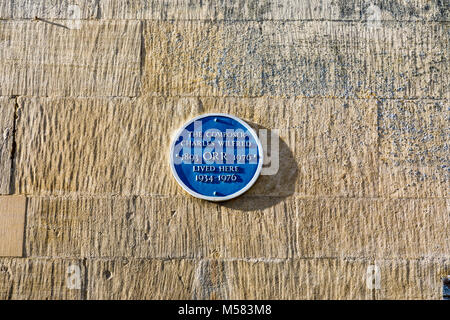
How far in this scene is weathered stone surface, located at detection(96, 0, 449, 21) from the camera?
4477 millimetres

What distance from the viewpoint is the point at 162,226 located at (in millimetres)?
4227

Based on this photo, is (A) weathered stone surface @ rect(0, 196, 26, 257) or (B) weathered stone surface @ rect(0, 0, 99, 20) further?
(B) weathered stone surface @ rect(0, 0, 99, 20)

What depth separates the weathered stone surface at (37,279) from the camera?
164 inches

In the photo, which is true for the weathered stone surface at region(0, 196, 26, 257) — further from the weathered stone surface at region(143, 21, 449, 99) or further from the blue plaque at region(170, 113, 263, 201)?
the weathered stone surface at region(143, 21, 449, 99)

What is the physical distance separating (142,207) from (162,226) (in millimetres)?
215

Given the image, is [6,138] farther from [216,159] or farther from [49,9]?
[216,159]

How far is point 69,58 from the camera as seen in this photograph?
175 inches

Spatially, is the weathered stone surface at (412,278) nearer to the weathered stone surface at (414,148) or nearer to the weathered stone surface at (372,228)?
the weathered stone surface at (372,228)

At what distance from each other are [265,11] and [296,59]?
475mm

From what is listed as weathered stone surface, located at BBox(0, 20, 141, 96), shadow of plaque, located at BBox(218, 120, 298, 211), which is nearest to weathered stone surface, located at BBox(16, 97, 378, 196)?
shadow of plaque, located at BBox(218, 120, 298, 211)

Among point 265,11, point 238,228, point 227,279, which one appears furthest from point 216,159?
point 265,11

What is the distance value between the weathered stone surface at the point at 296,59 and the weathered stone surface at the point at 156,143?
0.13 m

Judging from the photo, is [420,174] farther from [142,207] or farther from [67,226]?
[67,226]

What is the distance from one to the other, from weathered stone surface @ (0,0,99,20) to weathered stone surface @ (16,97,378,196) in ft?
2.34
